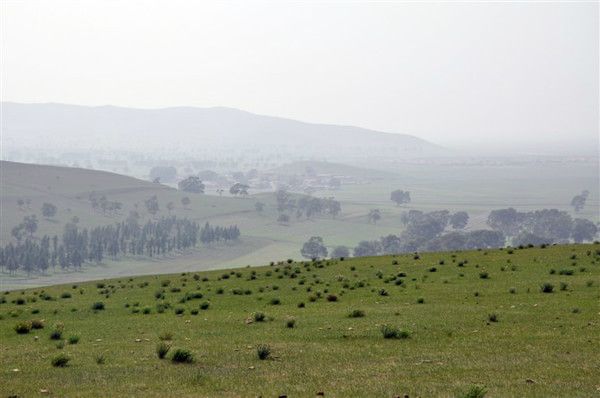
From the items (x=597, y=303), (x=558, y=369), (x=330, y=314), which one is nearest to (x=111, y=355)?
(x=330, y=314)

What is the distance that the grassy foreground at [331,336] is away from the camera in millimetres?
17875

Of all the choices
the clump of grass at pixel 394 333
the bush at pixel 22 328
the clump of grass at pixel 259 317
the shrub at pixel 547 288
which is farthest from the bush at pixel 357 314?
the bush at pixel 22 328

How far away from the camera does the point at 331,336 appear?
2544 centimetres

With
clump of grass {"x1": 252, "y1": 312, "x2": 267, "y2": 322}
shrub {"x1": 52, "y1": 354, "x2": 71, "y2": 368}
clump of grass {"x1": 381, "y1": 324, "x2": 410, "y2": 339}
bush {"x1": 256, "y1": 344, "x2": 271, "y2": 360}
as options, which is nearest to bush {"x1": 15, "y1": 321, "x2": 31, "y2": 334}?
shrub {"x1": 52, "y1": 354, "x2": 71, "y2": 368}

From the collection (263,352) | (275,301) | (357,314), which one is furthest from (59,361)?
(275,301)

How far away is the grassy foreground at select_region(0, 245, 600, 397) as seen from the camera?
1788cm

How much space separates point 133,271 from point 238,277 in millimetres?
144793

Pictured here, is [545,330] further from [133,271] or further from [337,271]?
[133,271]

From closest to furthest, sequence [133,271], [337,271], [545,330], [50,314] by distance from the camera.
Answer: [545,330] < [50,314] < [337,271] < [133,271]

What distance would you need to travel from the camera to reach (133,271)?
19125cm

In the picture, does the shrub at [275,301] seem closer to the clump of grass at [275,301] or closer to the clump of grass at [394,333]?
the clump of grass at [275,301]

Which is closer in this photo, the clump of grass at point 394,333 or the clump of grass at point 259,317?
the clump of grass at point 394,333

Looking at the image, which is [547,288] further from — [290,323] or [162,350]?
[162,350]

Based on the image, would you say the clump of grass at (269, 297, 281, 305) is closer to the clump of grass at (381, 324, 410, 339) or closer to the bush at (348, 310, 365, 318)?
the bush at (348, 310, 365, 318)
